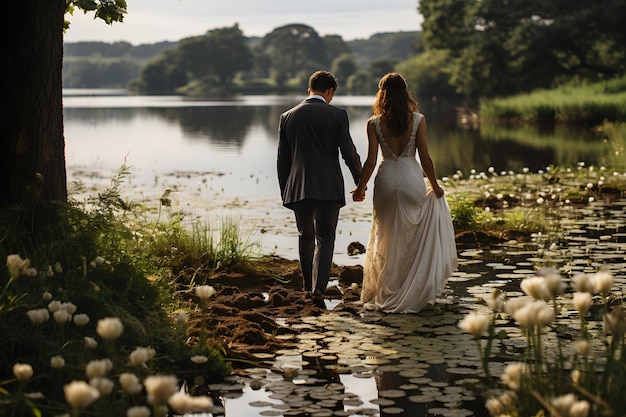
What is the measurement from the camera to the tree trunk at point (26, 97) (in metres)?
7.49

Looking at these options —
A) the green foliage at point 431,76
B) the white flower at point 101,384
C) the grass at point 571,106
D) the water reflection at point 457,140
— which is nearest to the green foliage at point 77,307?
the white flower at point 101,384

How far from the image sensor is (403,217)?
8469mm

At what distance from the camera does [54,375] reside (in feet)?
17.7

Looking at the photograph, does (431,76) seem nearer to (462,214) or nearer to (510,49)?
(510,49)

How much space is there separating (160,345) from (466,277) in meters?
4.14

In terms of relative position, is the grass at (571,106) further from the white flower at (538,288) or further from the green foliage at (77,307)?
the white flower at (538,288)

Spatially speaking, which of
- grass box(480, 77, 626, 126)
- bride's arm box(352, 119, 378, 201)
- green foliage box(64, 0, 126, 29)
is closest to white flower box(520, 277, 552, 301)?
bride's arm box(352, 119, 378, 201)

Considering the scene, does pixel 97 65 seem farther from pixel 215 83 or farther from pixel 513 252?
pixel 513 252

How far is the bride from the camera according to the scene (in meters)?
8.26

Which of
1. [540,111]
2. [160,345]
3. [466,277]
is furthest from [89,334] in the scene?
[540,111]

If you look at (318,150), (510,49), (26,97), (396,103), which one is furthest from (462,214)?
(510,49)

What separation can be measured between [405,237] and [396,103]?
43.8 inches

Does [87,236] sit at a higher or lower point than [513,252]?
higher

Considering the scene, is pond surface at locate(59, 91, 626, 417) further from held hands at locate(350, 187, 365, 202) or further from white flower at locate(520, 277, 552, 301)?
held hands at locate(350, 187, 365, 202)
